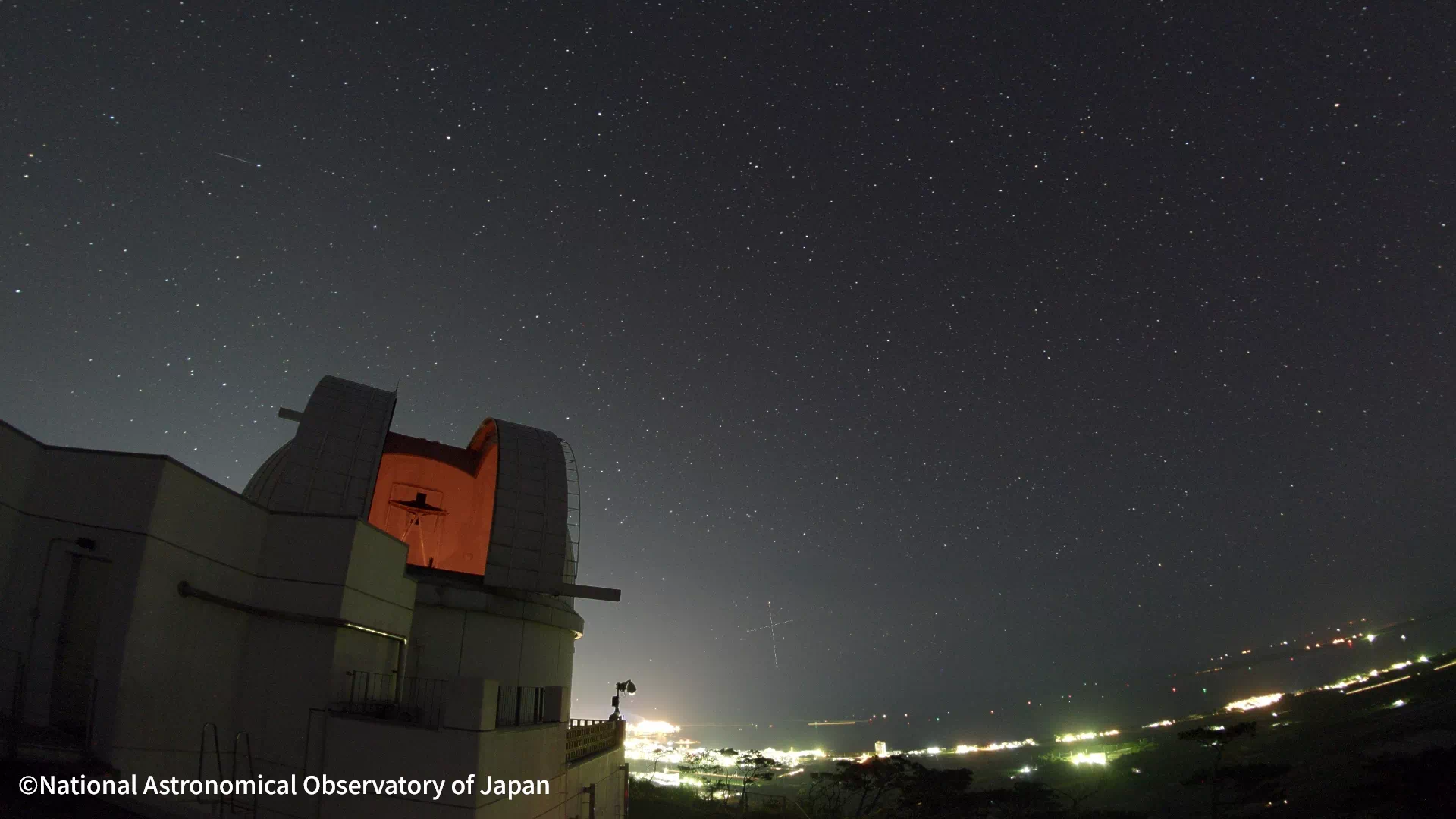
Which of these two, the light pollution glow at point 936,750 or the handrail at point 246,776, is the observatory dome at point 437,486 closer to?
the handrail at point 246,776

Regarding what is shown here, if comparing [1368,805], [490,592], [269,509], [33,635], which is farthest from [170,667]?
[1368,805]

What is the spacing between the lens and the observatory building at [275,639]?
8.25 metres

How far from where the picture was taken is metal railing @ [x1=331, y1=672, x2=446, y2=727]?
10.7 m

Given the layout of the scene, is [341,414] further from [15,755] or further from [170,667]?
[15,755]

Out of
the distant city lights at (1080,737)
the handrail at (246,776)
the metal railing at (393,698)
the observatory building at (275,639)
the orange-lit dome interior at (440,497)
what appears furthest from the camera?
the distant city lights at (1080,737)

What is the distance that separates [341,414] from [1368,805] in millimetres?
38738

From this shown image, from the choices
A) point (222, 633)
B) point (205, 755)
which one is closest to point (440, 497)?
point (222, 633)

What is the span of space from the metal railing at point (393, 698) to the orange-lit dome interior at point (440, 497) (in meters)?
5.27

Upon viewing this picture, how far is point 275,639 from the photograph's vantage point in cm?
1037

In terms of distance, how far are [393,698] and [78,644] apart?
190 inches

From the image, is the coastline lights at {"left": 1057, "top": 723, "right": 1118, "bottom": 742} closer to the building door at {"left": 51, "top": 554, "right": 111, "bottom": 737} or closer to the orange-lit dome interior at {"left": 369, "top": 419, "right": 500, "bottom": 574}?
the orange-lit dome interior at {"left": 369, "top": 419, "right": 500, "bottom": 574}

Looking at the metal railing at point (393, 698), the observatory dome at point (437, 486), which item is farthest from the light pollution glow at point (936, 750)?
the metal railing at point (393, 698)

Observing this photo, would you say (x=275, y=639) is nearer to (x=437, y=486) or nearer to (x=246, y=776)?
(x=246, y=776)

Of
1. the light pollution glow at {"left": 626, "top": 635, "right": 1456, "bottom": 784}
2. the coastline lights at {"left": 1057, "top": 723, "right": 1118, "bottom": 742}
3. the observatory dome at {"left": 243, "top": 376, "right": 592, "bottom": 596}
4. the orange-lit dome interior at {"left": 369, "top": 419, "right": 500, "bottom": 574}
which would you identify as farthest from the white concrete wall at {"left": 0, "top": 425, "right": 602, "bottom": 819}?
the coastline lights at {"left": 1057, "top": 723, "right": 1118, "bottom": 742}
